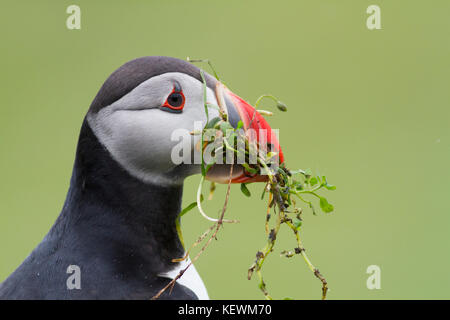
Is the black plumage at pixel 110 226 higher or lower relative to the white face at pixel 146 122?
lower

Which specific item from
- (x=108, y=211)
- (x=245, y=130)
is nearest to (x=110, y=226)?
(x=108, y=211)

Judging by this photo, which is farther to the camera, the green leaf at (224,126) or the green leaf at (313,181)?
the green leaf at (313,181)

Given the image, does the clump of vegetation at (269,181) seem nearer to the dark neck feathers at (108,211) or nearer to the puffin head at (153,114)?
the puffin head at (153,114)

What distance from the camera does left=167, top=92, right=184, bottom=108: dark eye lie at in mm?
2861

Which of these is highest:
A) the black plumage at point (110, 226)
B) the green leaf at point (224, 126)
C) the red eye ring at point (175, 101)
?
the red eye ring at point (175, 101)

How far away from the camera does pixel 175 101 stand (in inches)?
113

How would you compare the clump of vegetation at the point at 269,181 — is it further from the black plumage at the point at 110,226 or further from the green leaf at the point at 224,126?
the black plumage at the point at 110,226

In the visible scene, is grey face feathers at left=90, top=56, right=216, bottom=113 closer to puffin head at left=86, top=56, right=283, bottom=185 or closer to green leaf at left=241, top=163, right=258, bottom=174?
puffin head at left=86, top=56, right=283, bottom=185

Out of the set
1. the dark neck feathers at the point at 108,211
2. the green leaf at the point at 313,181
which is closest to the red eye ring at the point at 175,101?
the dark neck feathers at the point at 108,211

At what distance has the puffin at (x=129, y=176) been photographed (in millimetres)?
2830

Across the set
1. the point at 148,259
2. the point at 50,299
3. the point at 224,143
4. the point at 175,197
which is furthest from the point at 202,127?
the point at 50,299

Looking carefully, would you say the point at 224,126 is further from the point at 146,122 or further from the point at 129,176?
the point at 129,176

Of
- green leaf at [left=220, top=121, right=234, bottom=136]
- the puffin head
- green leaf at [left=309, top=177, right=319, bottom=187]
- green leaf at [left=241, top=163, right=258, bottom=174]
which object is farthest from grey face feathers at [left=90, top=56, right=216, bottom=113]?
green leaf at [left=309, top=177, right=319, bottom=187]

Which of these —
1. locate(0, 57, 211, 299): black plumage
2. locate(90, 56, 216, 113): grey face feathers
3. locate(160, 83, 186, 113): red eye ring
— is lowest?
locate(0, 57, 211, 299): black plumage
